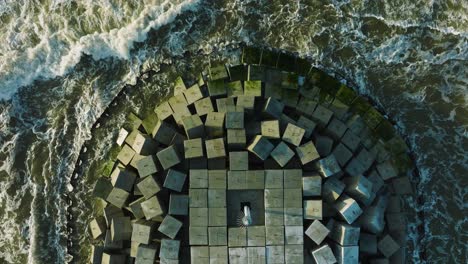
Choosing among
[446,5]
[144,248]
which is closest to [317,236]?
[144,248]

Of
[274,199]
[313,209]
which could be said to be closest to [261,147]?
[274,199]

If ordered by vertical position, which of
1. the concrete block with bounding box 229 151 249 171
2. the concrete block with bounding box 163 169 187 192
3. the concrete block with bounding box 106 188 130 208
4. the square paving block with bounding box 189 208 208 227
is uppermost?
the concrete block with bounding box 229 151 249 171

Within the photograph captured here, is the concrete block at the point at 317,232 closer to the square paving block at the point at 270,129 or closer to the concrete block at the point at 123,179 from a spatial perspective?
the square paving block at the point at 270,129

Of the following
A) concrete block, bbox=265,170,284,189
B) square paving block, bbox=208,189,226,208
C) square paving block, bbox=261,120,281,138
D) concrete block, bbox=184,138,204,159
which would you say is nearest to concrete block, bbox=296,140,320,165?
concrete block, bbox=265,170,284,189

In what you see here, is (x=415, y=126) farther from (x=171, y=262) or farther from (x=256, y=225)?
(x=171, y=262)

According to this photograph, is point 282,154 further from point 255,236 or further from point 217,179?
point 255,236

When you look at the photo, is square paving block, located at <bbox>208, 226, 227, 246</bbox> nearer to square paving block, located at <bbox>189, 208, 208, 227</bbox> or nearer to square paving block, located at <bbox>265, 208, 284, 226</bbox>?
square paving block, located at <bbox>189, 208, 208, 227</bbox>
